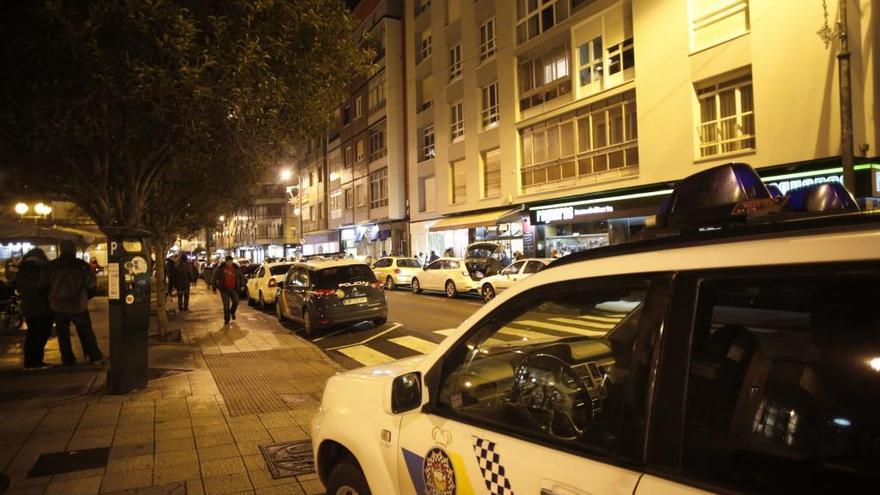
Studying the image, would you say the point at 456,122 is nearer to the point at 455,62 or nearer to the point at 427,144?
the point at 455,62

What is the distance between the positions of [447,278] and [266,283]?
6.33 m

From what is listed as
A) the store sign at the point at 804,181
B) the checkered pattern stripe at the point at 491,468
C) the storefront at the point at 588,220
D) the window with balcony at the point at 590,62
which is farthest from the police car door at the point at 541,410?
the window with balcony at the point at 590,62

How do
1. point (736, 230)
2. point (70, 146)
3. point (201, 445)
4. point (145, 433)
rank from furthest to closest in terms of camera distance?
point (70, 146) → point (145, 433) → point (201, 445) → point (736, 230)

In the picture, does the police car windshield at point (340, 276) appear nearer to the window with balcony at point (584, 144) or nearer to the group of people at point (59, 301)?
the group of people at point (59, 301)

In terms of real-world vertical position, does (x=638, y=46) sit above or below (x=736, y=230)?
above

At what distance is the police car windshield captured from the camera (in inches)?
487

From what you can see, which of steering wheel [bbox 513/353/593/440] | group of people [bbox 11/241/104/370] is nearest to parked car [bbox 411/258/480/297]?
group of people [bbox 11/241/104/370]

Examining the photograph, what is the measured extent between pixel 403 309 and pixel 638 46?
1197 centimetres

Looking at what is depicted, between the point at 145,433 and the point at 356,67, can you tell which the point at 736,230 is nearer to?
the point at 145,433

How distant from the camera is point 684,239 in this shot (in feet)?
6.01

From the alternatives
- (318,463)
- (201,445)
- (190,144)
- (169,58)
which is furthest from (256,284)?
(318,463)

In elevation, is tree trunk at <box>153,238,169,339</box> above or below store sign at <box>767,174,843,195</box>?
below

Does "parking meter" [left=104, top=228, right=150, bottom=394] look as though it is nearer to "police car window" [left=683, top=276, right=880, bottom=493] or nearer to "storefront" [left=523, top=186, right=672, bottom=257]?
"police car window" [left=683, top=276, right=880, bottom=493]

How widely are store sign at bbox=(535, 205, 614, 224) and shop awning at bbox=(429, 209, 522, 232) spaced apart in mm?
1361
